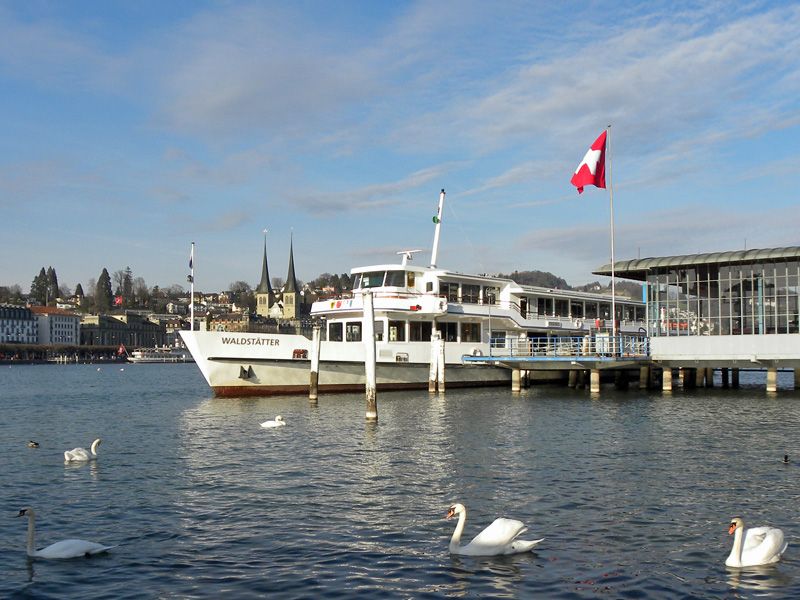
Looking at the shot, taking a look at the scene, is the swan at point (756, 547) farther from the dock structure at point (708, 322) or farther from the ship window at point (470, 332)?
the ship window at point (470, 332)

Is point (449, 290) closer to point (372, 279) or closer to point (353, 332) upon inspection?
point (372, 279)

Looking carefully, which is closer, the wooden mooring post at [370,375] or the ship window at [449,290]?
the wooden mooring post at [370,375]

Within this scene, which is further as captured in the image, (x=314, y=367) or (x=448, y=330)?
(x=448, y=330)

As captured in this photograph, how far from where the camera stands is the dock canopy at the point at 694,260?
119ft

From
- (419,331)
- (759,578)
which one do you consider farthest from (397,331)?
(759,578)

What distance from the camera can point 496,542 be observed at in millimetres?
10555

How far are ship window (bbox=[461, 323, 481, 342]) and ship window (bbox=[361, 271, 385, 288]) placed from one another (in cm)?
604

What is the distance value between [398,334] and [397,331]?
7.8 inches

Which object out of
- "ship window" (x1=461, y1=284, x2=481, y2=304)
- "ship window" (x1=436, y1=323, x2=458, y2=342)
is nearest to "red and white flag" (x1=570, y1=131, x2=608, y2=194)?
"ship window" (x1=461, y1=284, x2=481, y2=304)

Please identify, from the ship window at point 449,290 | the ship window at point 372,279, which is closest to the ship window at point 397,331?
the ship window at point 372,279

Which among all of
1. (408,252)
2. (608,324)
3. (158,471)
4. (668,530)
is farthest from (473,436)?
(608,324)

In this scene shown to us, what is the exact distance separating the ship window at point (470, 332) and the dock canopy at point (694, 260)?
7.71m

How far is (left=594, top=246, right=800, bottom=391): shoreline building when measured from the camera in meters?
35.5

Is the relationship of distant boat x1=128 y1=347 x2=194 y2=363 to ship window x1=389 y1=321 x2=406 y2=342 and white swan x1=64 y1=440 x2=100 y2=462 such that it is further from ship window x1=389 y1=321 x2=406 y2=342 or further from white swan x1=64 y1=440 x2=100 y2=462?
white swan x1=64 y1=440 x2=100 y2=462
